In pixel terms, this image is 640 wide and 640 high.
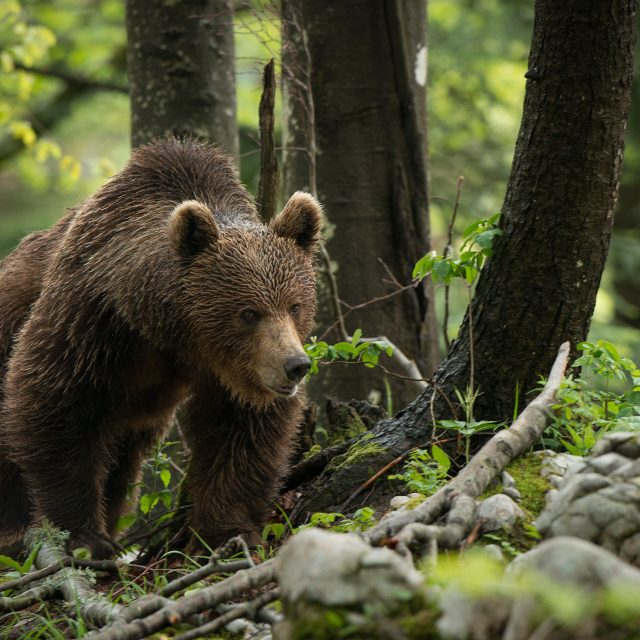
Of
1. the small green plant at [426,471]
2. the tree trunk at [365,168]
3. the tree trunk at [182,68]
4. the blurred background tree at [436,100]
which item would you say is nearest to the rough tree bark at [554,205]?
the small green plant at [426,471]

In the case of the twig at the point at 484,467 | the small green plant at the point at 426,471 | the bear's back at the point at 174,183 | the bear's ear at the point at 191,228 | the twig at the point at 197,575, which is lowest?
the twig at the point at 197,575

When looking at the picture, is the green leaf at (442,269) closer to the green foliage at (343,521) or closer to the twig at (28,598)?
the green foliage at (343,521)

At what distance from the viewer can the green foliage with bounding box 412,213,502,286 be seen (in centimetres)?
489

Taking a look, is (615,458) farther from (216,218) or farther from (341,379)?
(341,379)

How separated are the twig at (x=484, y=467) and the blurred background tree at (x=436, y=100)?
7.98 meters

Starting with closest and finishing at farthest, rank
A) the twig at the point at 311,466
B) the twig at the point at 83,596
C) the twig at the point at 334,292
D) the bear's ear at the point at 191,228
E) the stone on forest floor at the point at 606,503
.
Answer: the stone on forest floor at the point at 606,503 < the twig at the point at 83,596 < the bear's ear at the point at 191,228 < the twig at the point at 311,466 < the twig at the point at 334,292

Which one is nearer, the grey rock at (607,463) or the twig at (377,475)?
the grey rock at (607,463)

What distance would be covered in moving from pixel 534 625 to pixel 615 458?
3.14 feet

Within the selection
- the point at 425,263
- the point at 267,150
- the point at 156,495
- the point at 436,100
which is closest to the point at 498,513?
the point at 425,263

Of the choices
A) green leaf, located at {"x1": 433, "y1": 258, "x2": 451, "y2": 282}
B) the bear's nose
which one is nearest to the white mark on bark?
green leaf, located at {"x1": 433, "y1": 258, "x2": 451, "y2": 282}

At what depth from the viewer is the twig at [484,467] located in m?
3.49

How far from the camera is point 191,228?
5.36 metres

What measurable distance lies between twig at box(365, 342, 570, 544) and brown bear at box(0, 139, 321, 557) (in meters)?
1.29

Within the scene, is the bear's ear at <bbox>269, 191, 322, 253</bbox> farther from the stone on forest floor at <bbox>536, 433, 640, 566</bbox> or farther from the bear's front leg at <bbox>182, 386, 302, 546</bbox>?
the stone on forest floor at <bbox>536, 433, 640, 566</bbox>
